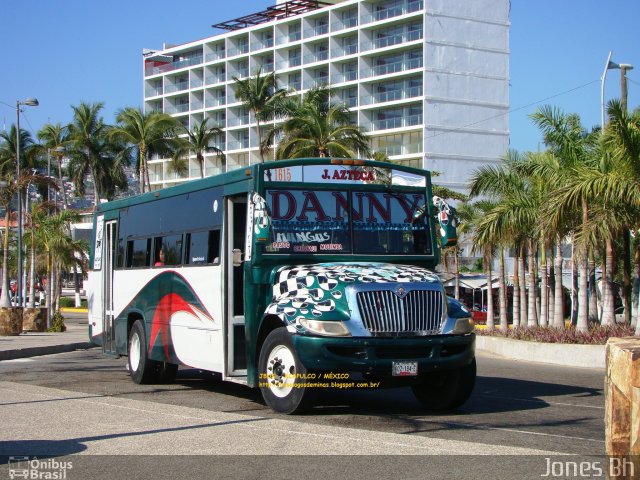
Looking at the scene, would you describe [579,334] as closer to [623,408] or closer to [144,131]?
[623,408]

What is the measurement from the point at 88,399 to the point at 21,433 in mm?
3129

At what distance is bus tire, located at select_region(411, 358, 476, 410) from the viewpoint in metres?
12.0

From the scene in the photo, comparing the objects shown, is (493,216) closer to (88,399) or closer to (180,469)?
(88,399)

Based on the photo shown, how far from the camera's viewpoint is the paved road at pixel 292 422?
30.2 feet

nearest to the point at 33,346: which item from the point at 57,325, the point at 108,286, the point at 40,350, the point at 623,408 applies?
the point at 40,350

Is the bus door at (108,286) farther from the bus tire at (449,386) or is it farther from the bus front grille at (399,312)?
the bus front grille at (399,312)

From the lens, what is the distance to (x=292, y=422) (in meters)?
10.9

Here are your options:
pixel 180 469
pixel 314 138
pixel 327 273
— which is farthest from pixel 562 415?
pixel 314 138

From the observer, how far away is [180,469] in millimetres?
8273

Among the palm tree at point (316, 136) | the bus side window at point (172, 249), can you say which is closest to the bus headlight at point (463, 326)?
the bus side window at point (172, 249)

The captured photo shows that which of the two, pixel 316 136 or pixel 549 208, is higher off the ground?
pixel 316 136

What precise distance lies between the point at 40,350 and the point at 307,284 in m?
15.1

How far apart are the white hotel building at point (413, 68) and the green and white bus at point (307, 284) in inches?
2574

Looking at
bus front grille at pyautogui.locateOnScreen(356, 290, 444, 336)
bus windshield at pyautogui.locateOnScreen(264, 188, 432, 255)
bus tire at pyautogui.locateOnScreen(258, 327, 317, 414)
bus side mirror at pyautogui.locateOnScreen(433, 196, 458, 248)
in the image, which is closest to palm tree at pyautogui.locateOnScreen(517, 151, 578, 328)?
bus side mirror at pyautogui.locateOnScreen(433, 196, 458, 248)
